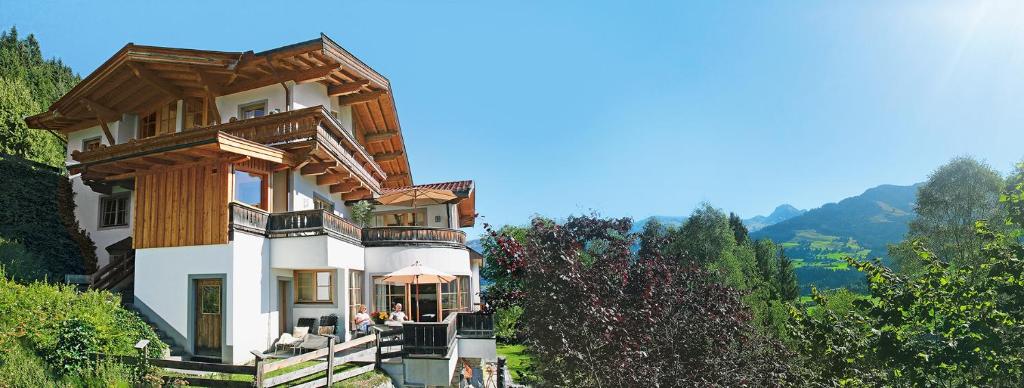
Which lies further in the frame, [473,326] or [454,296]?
[454,296]

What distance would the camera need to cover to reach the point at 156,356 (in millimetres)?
12773

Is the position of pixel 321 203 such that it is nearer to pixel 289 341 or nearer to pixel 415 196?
pixel 415 196

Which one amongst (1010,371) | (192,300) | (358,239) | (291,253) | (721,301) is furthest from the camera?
(358,239)

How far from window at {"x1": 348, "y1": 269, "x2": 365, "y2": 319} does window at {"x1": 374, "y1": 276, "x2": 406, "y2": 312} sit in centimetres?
56

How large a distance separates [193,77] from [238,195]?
5942 mm

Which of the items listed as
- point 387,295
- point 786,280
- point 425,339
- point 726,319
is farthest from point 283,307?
point 786,280

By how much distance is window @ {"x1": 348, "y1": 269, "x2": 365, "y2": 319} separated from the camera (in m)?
17.4

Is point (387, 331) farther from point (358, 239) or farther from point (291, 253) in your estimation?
point (358, 239)

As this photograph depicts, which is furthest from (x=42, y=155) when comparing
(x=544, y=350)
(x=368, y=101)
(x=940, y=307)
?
(x=940, y=307)

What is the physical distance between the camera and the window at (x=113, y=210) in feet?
65.8

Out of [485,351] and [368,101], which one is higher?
[368,101]

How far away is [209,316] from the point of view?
1377cm

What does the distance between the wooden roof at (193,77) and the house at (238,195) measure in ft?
0.17

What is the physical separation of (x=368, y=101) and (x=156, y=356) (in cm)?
1291
